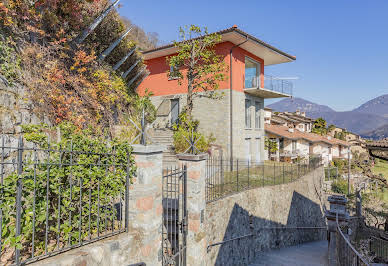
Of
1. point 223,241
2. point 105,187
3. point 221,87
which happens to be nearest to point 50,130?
point 105,187

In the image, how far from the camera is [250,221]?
8.59m

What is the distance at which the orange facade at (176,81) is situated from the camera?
13.8 m

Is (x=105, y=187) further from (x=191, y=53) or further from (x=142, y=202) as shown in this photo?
(x=191, y=53)

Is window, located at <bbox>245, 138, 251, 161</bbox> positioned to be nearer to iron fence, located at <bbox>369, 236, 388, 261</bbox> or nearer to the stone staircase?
the stone staircase

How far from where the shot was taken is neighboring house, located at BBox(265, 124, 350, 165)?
84.3 ft

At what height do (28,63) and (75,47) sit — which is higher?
(75,47)

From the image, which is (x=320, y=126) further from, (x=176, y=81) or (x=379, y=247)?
(x=379, y=247)

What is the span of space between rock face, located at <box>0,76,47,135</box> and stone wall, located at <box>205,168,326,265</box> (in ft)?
17.5

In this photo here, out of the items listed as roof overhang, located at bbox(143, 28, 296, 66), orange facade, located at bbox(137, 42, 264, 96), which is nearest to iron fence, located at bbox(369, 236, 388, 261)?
orange facade, located at bbox(137, 42, 264, 96)

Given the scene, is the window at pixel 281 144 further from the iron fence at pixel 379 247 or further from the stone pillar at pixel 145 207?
the stone pillar at pixel 145 207

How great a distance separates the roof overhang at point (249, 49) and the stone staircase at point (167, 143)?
585 centimetres

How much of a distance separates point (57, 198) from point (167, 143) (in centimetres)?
989

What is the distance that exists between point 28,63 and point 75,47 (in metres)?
2.75

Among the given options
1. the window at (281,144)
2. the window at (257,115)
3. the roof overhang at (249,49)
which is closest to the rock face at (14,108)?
the roof overhang at (249,49)
